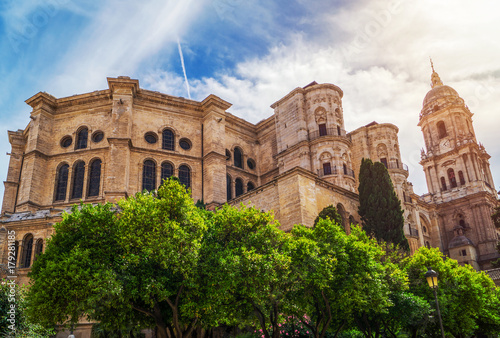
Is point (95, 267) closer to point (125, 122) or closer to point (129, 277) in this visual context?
point (129, 277)

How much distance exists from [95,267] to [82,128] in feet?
82.4

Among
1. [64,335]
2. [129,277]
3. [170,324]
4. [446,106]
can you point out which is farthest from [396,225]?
[446,106]

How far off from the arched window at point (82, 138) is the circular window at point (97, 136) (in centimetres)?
69

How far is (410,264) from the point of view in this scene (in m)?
20.4

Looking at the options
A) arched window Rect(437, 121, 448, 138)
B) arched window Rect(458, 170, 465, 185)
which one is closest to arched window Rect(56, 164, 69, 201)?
arched window Rect(458, 170, 465, 185)

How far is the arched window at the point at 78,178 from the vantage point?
1286 inches

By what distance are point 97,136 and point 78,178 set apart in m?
3.96

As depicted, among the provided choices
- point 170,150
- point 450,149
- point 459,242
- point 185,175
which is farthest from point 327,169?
point 450,149

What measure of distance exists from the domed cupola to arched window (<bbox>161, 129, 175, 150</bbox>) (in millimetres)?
39014

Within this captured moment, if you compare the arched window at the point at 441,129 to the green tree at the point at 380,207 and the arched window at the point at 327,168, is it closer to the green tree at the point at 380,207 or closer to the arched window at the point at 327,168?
the arched window at the point at 327,168

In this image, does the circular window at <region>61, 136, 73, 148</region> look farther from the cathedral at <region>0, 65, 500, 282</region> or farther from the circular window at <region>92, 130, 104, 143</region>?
the circular window at <region>92, 130, 104, 143</region>

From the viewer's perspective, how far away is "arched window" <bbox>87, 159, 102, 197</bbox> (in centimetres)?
3231

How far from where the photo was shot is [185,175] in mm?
34250

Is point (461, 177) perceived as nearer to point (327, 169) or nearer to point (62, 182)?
point (327, 169)
